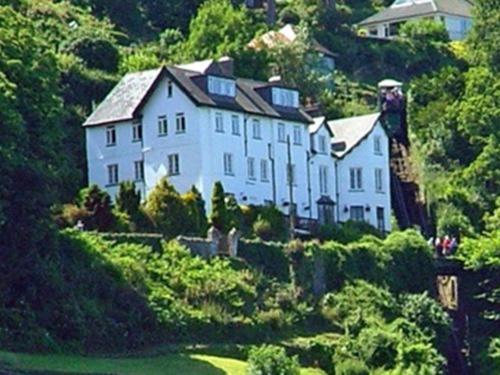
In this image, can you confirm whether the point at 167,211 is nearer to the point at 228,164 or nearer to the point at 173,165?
the point at 173,165

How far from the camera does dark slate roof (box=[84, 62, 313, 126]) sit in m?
102

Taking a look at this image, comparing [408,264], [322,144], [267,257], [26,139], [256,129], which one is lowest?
[408,264]

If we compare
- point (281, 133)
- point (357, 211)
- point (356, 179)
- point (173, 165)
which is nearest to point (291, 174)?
point (281, 133)

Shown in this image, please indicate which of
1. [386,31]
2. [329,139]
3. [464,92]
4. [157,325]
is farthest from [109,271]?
[386,31]

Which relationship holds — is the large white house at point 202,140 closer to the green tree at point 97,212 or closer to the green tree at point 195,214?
the green tree at point 195,214

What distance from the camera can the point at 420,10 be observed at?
165 metres

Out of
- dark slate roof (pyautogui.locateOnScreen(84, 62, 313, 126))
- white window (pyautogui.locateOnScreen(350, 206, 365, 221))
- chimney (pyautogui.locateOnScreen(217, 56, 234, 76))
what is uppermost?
chimney (pyautogui.locateOnScreen(217, 56, 234, 76))

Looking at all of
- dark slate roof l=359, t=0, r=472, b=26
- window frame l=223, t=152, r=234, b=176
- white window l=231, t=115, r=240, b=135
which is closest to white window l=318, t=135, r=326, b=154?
white window l=231, t=115, r=240, b=135

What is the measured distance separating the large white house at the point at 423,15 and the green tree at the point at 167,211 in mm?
67688

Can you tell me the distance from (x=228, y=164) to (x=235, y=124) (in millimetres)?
2129

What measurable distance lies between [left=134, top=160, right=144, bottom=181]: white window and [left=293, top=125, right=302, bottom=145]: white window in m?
8.61

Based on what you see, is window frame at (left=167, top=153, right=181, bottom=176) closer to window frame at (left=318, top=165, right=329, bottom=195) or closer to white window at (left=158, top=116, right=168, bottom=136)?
white window at (left=158, top=116, right=168, bottom=136)

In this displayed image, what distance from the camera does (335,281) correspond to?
9631 cm

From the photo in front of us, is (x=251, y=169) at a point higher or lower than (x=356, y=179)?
higher
